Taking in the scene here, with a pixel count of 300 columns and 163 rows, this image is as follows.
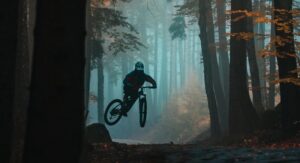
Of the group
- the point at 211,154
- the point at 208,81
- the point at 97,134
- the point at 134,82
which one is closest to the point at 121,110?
the point at 134,82

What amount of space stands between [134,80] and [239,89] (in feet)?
15.3

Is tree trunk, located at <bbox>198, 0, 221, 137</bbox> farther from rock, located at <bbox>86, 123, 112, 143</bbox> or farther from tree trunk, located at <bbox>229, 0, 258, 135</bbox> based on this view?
rock, located at <bbox>86, 123, 112, 143</bbox>

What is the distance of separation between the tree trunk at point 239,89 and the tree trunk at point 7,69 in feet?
31.2

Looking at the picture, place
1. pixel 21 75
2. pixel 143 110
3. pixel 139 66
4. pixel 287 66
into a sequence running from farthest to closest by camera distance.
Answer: pixel 143 110 → pixel 139 66 → pixel 287 66 → pixel 21 75

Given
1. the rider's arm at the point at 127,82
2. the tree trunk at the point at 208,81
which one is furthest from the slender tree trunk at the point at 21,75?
the tree trunk at the point at 208,81

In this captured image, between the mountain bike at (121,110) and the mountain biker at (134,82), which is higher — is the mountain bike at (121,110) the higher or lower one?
the lower one

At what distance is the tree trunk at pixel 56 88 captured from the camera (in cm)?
417

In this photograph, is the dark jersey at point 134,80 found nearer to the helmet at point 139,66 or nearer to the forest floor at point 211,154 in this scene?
the helmet at point 139,66

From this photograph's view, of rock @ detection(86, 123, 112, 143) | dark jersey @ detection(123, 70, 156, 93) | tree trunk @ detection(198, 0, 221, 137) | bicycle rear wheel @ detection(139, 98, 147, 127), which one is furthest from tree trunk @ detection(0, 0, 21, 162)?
tree trunk @ detection(198, 0, 221, 137)

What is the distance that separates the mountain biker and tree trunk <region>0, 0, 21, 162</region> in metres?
5.06

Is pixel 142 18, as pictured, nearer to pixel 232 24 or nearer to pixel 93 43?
pixel 93 43

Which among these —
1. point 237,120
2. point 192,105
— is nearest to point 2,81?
point 237,120

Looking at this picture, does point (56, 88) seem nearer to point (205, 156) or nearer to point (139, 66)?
point (205, 156)

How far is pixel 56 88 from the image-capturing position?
13.8 feet
